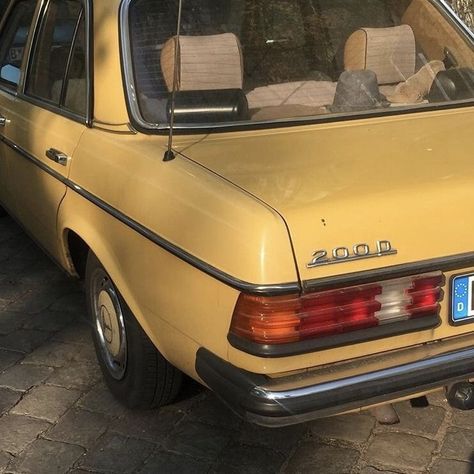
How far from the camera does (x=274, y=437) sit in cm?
325

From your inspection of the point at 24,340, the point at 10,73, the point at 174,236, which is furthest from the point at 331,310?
the point at 10,73

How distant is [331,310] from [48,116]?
2009 millimetres

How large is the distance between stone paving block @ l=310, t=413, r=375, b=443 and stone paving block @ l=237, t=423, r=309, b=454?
2.4 inches

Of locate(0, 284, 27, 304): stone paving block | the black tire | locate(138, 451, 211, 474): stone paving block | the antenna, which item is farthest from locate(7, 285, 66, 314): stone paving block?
the antenna

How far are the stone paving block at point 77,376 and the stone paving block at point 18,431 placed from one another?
321 mm

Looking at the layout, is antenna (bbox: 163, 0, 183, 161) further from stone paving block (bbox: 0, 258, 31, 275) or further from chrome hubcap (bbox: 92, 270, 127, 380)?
stone paving block (bbox: 0, 258, 31, 275)

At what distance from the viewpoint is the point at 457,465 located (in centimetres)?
304

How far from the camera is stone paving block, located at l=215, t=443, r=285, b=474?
10.1 feet

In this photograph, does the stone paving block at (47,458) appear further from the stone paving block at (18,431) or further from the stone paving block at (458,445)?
the stone paving block at (458,445)

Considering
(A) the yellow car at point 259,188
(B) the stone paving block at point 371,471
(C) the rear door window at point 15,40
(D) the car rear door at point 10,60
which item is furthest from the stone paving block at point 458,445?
(C) the rear door window at point 15,40

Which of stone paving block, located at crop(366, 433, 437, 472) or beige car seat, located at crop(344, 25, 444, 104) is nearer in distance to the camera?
stone paving block, located at crop(366, 433, 437, 472)

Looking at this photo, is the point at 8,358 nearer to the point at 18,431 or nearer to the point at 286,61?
the point at 18,431

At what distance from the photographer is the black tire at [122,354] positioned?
318 cm

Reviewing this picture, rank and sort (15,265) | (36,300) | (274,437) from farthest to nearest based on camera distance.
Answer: (15,265)
(36,300)
(274,437)
